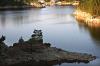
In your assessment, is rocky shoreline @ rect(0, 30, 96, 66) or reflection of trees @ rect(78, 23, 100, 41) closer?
rocky shoreline @ rect(0, 30, 96, 66)

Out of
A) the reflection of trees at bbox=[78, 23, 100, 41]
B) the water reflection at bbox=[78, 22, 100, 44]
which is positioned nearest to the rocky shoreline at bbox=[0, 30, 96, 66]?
A: the water reflection at bbox=[78, 22, 100, 44]

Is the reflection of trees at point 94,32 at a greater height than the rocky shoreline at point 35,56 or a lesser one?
lesser

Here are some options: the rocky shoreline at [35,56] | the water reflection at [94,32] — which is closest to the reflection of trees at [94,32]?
the water reflection at [94,32]

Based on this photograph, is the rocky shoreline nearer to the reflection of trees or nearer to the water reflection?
the water reflection

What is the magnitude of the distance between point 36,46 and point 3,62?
538 centimetres

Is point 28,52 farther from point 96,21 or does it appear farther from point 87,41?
point 96,21

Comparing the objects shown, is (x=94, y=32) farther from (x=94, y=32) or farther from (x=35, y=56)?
(x=35, y=56)

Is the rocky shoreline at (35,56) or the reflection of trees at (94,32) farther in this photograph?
the reflection of trees at (94,32)

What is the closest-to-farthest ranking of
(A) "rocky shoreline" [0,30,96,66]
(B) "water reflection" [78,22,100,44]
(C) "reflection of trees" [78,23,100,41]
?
1. (A) "rocky shoreline" [0,30,96,66]
2. (B) "water reflection" [78,22,100,44]
3. (C) "reflection of trees" [78,23,100,41]

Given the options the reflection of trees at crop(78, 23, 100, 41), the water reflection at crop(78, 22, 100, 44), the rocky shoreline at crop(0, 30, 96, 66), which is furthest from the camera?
the reflection of trees at crop(78, 23, 100, 41)

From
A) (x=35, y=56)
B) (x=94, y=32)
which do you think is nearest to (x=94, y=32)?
(x=94, y=32)

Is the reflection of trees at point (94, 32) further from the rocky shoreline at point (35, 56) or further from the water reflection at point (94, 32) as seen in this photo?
the rocky shoreline at point (35, 56)

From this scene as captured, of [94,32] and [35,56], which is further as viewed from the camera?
[94,32]

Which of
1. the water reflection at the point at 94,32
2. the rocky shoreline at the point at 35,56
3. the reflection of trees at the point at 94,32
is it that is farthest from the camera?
the reflection of trees at the point at 94,32
